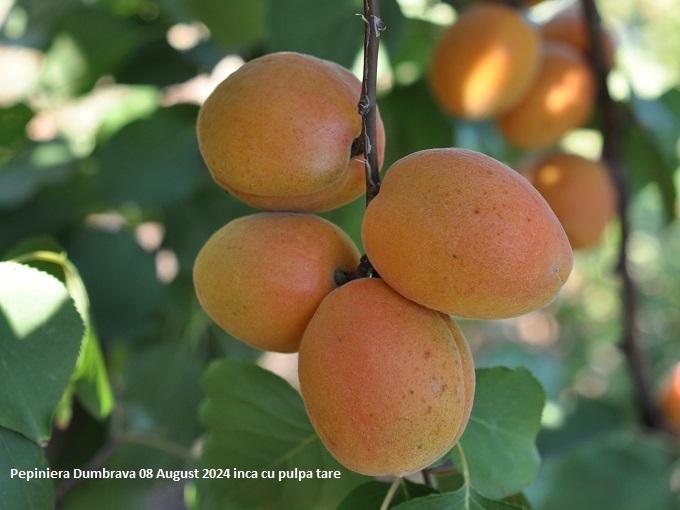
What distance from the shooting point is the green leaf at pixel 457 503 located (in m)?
0.61

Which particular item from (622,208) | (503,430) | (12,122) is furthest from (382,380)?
(622,208)

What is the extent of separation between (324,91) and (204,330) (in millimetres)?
847

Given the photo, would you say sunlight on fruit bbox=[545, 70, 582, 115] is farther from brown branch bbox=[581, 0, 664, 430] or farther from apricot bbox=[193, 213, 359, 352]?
apricot bbox=[193, 213, 359, 352]

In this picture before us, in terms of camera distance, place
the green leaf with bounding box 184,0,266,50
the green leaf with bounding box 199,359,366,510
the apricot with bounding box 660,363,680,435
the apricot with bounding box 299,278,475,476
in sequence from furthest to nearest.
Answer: the apricot with bounding box 660,363,680,435
the green leaf with bounding box 184,0,266,50
the green leaf with bounding box 199,359,366,510
the apricot with bounding box 299,278,475,476

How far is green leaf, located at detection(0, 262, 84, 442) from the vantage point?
0.60 meters

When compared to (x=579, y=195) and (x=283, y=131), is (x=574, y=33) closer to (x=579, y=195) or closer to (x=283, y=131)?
(x=579, y=195)

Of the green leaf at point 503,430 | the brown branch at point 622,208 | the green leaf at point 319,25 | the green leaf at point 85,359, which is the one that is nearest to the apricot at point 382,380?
the green leaf at point 503,430

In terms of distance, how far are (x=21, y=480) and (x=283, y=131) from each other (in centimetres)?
32

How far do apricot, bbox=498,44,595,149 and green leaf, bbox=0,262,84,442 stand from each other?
2.76 feet

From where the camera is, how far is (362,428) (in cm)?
53

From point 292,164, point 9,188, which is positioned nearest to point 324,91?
point 292,164

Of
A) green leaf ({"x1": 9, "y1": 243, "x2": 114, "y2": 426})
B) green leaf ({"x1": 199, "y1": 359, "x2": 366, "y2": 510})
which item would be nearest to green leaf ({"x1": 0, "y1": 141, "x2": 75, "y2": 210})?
green leaf ({"x1": 9, "y1": 243, "x2": 114, "y2": 426})

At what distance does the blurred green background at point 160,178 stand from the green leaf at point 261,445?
0.24 m

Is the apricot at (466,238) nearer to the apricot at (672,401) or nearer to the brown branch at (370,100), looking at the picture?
the brown branch at (370,100)
